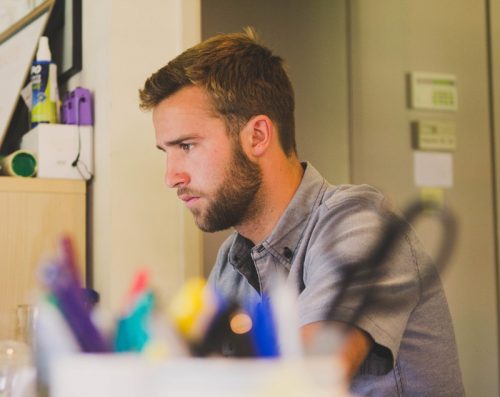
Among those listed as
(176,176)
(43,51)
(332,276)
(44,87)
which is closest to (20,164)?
(44,87)

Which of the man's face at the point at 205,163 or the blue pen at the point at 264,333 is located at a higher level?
the man's face at the point at 205,163

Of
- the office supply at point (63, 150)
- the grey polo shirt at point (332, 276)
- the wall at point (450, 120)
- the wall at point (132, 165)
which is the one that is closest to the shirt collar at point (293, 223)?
the grey polo shirt at point (332, 276)

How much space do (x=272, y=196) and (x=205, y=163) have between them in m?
0.14

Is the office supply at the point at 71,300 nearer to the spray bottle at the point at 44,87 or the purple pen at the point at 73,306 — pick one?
the purple pen at the point at 73,306

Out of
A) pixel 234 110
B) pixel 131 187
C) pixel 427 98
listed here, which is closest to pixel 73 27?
pixel 131 187

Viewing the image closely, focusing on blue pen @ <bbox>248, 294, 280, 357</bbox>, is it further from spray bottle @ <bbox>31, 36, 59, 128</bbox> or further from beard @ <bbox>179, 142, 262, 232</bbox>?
spray bottle @ <bbox>31, 36, 59, 128</bbox>

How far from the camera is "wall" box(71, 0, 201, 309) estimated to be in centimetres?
175

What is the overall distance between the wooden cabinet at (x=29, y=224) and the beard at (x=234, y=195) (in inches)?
17.1

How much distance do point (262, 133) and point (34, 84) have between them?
0.78 m

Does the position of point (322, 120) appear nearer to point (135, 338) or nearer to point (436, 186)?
point (436, 186)

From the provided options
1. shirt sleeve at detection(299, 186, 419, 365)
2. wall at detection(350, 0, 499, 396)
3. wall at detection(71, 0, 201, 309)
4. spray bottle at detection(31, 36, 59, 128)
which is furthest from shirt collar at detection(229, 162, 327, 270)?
wall at detection(350, 0, 499, 396)

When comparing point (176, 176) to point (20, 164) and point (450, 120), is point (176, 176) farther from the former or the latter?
point (450, 120)

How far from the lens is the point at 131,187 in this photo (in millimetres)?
1775

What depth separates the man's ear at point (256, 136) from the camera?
142cm
